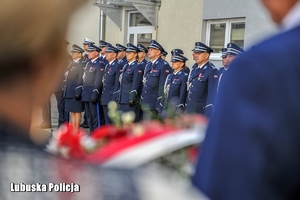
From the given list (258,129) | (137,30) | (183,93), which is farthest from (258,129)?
(137,30)

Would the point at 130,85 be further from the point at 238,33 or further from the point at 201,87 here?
the point at 238,33

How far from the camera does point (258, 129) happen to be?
2.95 ft

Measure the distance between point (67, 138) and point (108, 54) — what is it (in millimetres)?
9977

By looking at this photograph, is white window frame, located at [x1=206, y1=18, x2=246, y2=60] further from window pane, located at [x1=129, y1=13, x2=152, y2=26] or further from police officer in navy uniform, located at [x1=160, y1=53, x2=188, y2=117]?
window pane, located at [x1=129, y1=13, x2=152, y2=26]

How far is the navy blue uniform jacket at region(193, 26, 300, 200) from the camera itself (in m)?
0.90

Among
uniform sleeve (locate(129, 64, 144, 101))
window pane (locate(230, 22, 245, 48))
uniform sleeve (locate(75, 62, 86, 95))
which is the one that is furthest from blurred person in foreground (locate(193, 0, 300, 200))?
window pane (locate(230, 22, 245, 48))

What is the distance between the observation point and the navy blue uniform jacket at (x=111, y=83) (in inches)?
407

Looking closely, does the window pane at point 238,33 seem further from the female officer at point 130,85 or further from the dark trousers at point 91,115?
the dark trousers at point 91,115

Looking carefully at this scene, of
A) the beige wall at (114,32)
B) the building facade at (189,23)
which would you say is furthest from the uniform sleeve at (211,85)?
the beige wall at (114,32)

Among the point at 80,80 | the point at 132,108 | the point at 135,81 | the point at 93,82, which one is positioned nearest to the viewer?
the point at 132,108

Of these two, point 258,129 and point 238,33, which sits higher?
point 238,33

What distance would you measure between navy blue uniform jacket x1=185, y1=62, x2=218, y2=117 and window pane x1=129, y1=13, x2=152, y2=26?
5.59m

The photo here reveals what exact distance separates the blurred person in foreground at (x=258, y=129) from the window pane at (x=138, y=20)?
506 inches

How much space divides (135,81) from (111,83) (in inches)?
31.3
